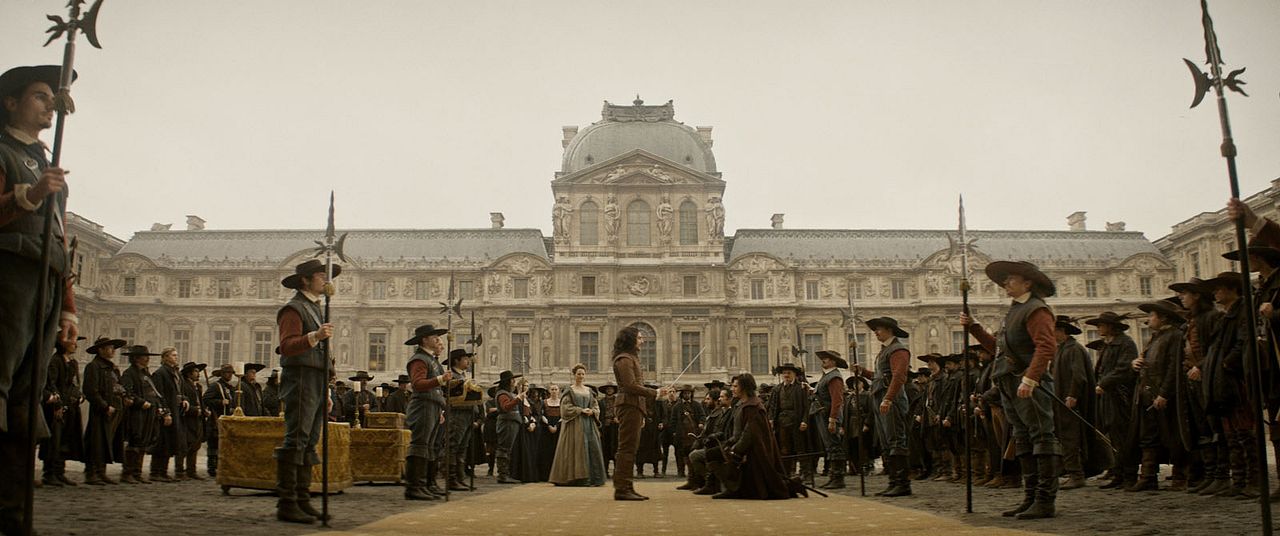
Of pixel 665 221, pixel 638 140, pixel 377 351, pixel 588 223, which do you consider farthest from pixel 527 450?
pixel 638 140

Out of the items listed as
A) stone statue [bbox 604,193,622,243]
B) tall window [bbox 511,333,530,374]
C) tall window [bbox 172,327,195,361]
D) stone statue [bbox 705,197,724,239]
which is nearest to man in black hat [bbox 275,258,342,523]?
tall window [bbox 511,333,530,374]

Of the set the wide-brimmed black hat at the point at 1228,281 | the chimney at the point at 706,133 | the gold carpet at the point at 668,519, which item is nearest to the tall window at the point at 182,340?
the chimney at the point at 706,133

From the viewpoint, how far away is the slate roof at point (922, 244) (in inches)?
2076

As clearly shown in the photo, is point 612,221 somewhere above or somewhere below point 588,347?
above

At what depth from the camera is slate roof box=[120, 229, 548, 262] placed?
5266cm

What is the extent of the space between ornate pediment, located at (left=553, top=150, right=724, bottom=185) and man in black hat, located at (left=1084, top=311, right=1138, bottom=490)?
38466mm

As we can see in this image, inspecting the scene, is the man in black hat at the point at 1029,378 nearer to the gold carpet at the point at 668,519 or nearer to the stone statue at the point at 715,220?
the gold carpet at the point at 668,519

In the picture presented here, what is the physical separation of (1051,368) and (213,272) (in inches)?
1931

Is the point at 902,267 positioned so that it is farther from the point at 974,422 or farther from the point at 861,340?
the point at 974,422

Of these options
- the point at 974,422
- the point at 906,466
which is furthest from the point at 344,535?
the point at 974,422

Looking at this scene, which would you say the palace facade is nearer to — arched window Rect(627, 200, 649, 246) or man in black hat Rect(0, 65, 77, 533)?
arched window Rect(627, 200, 649, 246)

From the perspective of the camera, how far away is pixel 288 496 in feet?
24.9

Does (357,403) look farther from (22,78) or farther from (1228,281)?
(1228,281)

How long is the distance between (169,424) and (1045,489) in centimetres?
1218
